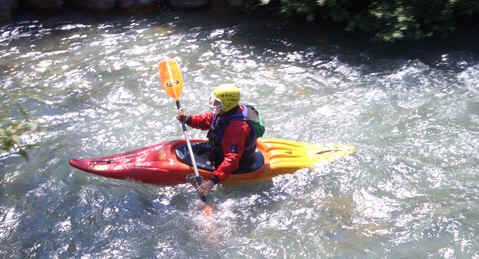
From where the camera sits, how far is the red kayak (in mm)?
4391

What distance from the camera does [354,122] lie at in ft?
18.1

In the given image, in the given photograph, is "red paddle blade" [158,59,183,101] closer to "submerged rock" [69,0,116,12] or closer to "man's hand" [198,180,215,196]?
"man's hand" [198,180,215,196]

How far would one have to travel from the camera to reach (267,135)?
543 centimetres

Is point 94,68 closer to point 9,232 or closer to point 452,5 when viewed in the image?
point 9,232

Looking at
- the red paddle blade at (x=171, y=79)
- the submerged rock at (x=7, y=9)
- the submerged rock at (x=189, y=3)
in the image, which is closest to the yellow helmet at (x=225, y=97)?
the red paddle blade at (x=171, y=79)

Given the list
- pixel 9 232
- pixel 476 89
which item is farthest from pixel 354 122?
pixel 9 232

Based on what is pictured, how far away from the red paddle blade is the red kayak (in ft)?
2.67

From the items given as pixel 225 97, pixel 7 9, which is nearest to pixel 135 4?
pixel 7 9

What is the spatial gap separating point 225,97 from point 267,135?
1462 millimetres

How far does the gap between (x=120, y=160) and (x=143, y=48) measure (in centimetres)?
347

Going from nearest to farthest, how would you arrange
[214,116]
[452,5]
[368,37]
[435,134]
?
[214,116]
[435,134]
[452,5]
[368,37]

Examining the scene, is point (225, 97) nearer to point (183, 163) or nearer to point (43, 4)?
point (183, 163)

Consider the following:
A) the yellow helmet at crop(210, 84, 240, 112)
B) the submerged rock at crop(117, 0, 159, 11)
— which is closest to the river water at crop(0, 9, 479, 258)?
the submerged rock at crop(117, 0, 159, 11)

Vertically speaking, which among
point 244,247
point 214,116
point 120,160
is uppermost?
point 214,116
